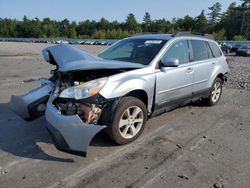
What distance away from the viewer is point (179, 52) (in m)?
5.41

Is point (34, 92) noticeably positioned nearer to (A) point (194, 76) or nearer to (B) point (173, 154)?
(B) point (173, 154)

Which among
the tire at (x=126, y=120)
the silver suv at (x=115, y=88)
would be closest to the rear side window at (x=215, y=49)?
the silver suv at (x=115, y=88)

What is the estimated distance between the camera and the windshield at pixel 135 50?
5004 millimetres

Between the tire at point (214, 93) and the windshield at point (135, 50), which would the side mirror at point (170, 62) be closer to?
the windshield at point (135, 50)

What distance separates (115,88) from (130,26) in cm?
13036

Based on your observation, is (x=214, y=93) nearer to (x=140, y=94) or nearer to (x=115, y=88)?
(x=140, y=94)

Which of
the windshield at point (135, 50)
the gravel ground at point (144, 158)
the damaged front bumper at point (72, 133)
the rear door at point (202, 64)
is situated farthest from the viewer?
the rear door at point (202, 64)

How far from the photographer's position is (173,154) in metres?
4.05

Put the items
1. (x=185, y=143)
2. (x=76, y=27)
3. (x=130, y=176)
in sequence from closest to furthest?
(x=130, y=176) < (x=185, y=143) < (x=76, y=27)

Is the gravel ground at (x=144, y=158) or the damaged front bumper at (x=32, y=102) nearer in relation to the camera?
the gravel ground at (x=144, y=158)

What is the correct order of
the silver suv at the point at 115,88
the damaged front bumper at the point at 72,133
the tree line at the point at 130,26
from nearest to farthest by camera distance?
the damaged front bumper at the point at 72,133
the silver suv at the point at 115,88
the tree line at the point at 130,26

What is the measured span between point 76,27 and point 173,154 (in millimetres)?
133316

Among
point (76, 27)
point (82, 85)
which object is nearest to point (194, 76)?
point (82, 85)

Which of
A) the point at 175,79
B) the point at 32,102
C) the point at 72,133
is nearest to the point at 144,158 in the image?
the point at 72,133
